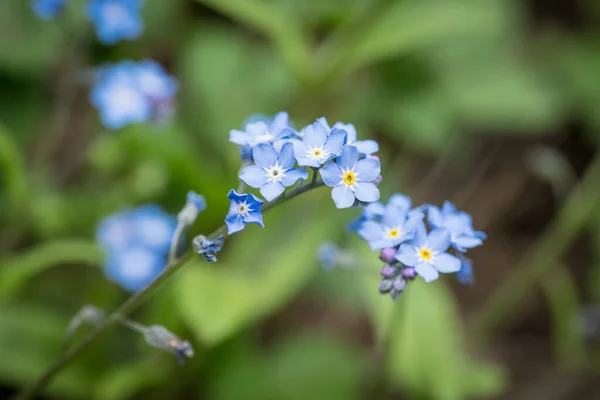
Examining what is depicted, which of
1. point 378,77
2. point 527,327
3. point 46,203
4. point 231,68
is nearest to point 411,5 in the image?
point 378,77

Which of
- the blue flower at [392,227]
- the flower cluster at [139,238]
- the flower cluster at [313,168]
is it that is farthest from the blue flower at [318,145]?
the flower cluster at [139,238]

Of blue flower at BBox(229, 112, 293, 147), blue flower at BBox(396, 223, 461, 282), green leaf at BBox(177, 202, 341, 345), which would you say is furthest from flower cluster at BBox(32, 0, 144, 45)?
blue flower at BBox(396, 223, 461, 282)

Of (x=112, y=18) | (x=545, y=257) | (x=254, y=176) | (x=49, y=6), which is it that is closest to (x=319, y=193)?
(x=545, y=257)

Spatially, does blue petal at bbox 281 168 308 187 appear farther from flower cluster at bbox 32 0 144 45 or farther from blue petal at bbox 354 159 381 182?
flower cluster at bbox 32 0 144 45

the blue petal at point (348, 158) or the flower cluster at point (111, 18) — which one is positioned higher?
the flower cluster at point (111, 18)

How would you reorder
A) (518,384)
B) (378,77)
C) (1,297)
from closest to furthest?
1. (1,297)
2. (518,384)
3. (378,77)

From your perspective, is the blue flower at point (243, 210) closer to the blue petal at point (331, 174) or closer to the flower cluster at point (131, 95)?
the blue petal at point (331, 174)

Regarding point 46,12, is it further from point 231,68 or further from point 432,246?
point 432,246
